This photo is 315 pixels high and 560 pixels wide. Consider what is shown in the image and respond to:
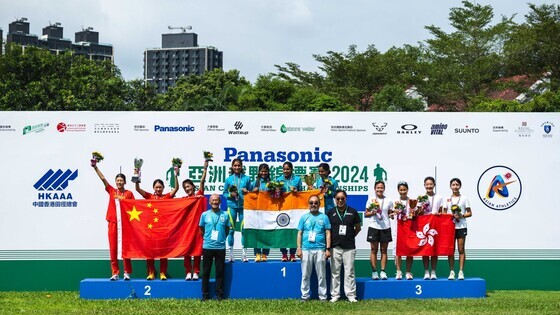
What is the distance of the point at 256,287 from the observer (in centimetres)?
1470

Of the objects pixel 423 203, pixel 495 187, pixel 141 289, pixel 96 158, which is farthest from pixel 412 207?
pixel 96 158

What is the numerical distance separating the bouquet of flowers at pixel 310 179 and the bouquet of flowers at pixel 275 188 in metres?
0.81

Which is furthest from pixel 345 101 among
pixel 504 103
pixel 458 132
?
pixel 458 132

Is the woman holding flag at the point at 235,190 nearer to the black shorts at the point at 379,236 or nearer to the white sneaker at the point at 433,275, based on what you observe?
the black shorts at the point at 379,236

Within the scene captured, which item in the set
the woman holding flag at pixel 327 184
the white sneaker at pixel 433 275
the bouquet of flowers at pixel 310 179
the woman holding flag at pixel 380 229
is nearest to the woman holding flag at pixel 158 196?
the bouquet of flowers at pixel 310 179

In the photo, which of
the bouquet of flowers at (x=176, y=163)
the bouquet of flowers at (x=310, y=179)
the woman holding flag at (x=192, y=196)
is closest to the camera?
the woman holding flag at (x=192, y=196)

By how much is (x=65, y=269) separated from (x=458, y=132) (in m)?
7.29

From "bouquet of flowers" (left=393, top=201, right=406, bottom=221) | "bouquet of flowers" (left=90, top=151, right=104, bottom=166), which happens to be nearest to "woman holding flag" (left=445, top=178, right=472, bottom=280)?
"bouquet of flowers" (left=393, top=201, right=406, bottom=221)

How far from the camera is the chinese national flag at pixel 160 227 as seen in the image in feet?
50.3

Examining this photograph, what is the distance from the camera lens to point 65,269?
16516 millimetres

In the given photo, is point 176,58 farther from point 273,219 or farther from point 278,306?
point 278,306

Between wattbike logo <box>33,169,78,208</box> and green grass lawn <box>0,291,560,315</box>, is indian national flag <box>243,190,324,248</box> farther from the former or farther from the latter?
wattbike logo <box>33,169,78,208</box>

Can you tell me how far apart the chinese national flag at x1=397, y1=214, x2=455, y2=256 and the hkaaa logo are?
5.19 feet

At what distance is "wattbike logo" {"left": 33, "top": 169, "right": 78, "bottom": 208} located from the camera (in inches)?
649
